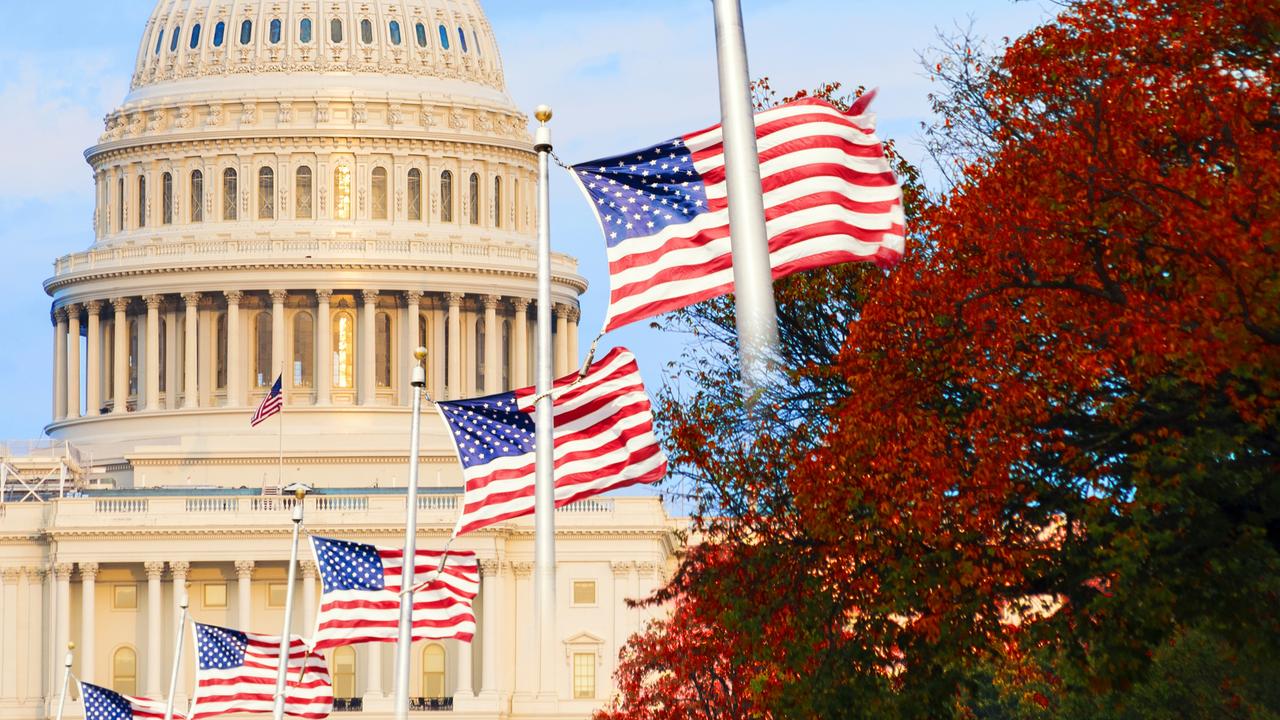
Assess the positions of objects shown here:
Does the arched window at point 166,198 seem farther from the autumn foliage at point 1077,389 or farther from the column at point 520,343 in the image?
the autumn foliage at point 1077,389

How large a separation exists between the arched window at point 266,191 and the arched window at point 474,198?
9870mm

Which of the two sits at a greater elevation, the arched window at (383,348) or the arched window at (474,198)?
the arched window at (474,198)

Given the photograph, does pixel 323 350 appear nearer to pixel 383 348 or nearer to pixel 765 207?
pixel 383 348

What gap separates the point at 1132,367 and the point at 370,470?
A: 113m

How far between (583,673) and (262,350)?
99.7ft

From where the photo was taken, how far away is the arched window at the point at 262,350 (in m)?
160

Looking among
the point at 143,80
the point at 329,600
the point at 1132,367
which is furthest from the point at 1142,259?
the point at 143,80

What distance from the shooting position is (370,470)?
15312 cm

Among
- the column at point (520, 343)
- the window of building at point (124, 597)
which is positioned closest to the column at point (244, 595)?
the window of building at point (124, 597)

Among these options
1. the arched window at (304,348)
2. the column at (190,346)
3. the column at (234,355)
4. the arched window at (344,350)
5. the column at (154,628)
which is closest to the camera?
the column at (154,628)

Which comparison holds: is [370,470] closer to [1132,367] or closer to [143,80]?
[143,80]

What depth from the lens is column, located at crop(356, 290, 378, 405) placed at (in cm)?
15850

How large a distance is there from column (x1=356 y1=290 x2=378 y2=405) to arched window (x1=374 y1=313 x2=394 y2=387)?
2.99ft

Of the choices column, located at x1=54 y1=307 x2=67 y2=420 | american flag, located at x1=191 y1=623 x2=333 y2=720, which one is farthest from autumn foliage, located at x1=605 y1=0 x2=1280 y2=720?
column, located at x1=54 y1=307 x2=67 y2=420
